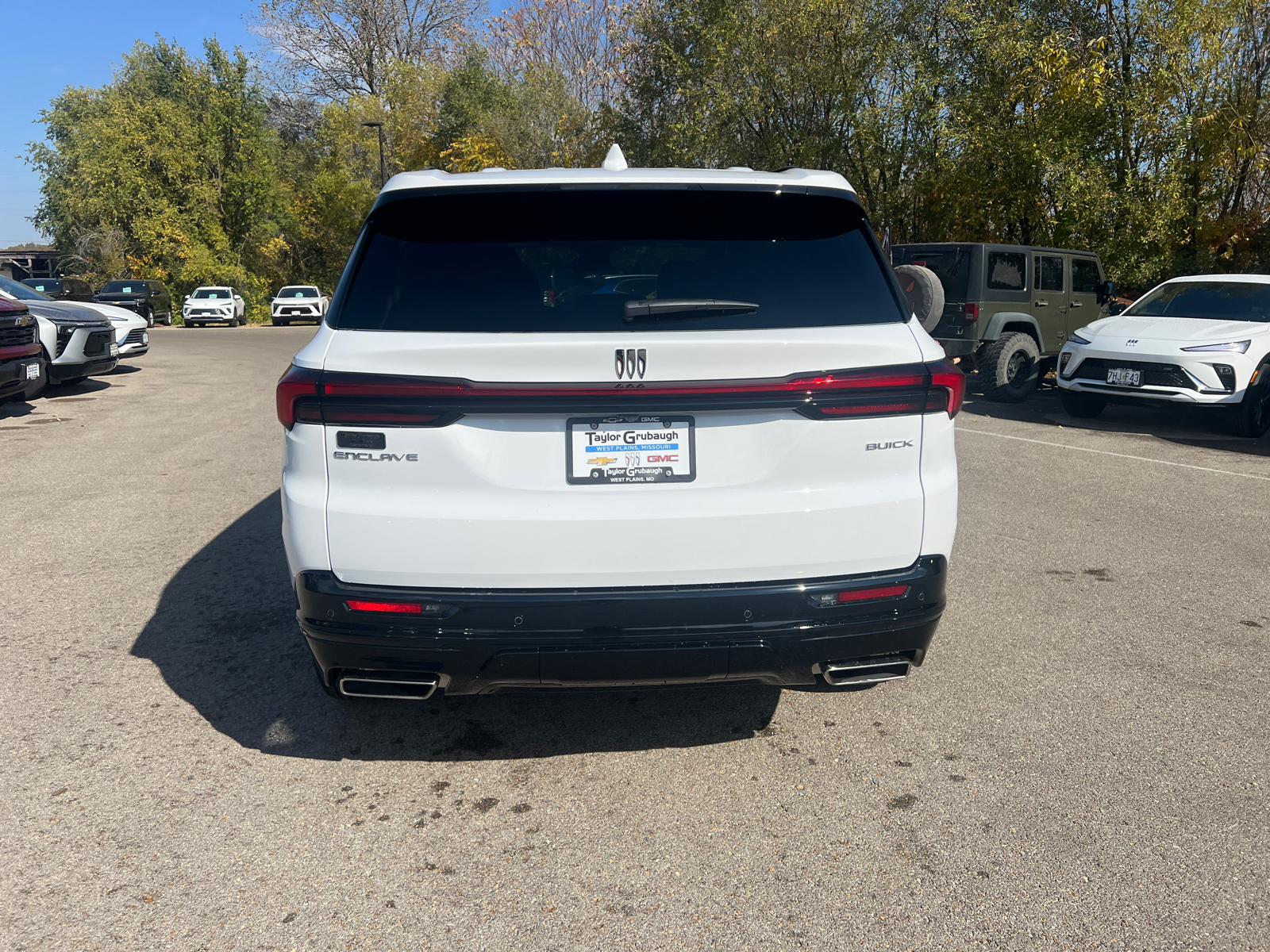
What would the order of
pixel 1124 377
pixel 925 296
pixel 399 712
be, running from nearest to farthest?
1. pixel 925 296
2. pixel 399 712
3. pixel 1124 377

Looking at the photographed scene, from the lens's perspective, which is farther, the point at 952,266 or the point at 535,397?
the point at 952,266

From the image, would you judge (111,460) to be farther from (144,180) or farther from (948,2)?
(144,180)

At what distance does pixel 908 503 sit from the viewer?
2945 mm

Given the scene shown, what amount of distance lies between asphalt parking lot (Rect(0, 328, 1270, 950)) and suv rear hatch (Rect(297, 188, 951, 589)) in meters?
→ 0.79

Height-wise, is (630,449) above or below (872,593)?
above

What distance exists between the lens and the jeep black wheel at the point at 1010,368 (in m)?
13.3

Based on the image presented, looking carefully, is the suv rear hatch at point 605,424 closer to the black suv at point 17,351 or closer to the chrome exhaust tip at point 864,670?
the chrome exhaust tip at point 864,670

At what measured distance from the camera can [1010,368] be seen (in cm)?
1358

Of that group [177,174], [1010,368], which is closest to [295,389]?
[1010,368]

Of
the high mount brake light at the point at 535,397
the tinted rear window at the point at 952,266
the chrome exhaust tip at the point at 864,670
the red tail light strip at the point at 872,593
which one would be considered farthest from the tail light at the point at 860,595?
the tinted rear window at the point at 952,266

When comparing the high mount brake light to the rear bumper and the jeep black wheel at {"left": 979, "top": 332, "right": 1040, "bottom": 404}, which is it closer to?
the rear bumper

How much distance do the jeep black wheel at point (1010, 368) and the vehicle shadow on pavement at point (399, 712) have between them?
34.7 ft

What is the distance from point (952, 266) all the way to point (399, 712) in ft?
37.5

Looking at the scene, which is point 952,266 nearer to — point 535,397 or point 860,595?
point 860,595
